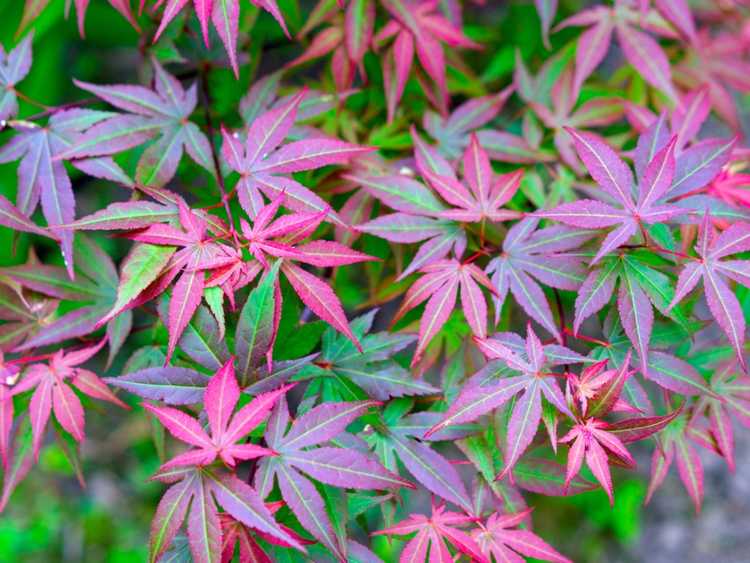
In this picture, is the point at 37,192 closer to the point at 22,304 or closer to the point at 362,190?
the point at 22,304

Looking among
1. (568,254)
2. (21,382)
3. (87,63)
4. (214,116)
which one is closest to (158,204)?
(21,382)

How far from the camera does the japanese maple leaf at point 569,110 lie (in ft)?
4.57

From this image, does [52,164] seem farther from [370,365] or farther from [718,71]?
[718,71]

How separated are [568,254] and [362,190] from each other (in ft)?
1.36

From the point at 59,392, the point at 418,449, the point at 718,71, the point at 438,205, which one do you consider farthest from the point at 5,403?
the point at 718,71

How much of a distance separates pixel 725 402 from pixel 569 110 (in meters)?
0.67

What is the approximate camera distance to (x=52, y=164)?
1108 millimetres

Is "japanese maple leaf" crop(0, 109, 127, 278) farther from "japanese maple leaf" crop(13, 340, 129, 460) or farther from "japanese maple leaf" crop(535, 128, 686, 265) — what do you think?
"japanese maple leaf" crop(535, 128, 686, 265)

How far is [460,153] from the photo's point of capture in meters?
1.36

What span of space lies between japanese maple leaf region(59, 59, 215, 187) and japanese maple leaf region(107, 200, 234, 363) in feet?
0.80

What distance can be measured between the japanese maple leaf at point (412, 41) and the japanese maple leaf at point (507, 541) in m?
0.74

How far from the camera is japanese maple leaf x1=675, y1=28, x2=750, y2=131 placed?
1.49 metres

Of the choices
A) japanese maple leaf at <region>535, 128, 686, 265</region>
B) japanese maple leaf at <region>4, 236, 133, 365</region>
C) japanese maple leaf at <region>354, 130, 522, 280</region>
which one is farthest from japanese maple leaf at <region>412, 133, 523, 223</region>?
japanese maple leaf at <region>4, 236, 133, 365</region>

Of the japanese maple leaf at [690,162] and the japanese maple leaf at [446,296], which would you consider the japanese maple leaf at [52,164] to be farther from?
the japanese maple leaf at [690,162]
